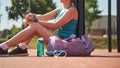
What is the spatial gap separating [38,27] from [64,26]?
0.51 m

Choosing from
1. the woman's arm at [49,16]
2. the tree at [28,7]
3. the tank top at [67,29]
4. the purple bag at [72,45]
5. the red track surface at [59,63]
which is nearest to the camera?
the red track surface at [59,63]

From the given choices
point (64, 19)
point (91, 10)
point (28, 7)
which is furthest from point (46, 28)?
point (28, 7)

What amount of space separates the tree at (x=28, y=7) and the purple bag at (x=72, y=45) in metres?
33.4

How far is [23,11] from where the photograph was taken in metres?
39.6

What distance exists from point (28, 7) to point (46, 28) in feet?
114

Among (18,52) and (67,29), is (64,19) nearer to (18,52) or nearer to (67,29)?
(67,29)

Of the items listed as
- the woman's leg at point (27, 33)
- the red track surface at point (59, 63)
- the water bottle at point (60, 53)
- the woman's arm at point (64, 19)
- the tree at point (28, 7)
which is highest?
the tree at point (28, 7)

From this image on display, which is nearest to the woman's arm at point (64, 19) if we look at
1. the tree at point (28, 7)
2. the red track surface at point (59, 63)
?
the red track surface at point (59, 63)

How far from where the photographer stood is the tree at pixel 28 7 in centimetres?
3934

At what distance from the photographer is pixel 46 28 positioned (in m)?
5.75

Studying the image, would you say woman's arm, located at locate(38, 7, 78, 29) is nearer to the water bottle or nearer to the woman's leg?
the woman's leg

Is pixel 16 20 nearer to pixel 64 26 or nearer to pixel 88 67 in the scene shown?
pixel 64 26

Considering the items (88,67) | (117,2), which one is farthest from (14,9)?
(88,67)

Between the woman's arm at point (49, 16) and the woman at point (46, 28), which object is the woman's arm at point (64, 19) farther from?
the woman's arm at point (49, 16)
